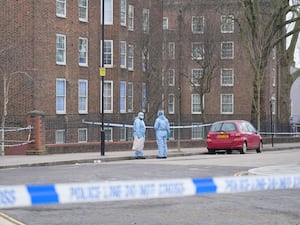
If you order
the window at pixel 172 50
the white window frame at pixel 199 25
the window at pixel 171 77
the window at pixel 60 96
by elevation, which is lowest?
the window at pixel 60 96

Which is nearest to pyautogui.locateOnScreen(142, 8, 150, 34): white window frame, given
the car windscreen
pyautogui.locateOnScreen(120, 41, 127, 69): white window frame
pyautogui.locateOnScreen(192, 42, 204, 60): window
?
pyautogui.locateOnScreen(120, 41, 127, 69): white window frame

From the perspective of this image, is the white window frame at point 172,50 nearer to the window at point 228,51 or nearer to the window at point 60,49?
the window at point 60,49

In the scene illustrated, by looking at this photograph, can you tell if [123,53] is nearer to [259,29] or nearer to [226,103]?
[259,29]

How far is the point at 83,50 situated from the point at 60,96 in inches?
151

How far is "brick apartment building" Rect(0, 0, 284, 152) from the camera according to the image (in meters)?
34.2

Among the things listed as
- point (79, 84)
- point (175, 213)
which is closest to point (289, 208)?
point (175, 213)

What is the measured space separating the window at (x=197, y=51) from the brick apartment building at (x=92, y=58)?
8 cm

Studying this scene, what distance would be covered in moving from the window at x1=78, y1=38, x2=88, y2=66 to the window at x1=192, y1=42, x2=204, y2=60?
476 inches

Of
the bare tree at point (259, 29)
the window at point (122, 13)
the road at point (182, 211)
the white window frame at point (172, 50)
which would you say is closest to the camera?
the road at point (182, 211)

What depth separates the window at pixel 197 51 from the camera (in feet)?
159

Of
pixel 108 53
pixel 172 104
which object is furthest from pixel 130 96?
pixel 172 104

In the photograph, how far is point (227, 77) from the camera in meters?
61.5

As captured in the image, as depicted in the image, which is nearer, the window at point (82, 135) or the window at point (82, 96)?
the window at point (82, 135)

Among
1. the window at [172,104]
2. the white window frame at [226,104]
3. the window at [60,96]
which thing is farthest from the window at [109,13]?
the white window frame at [226,104]
